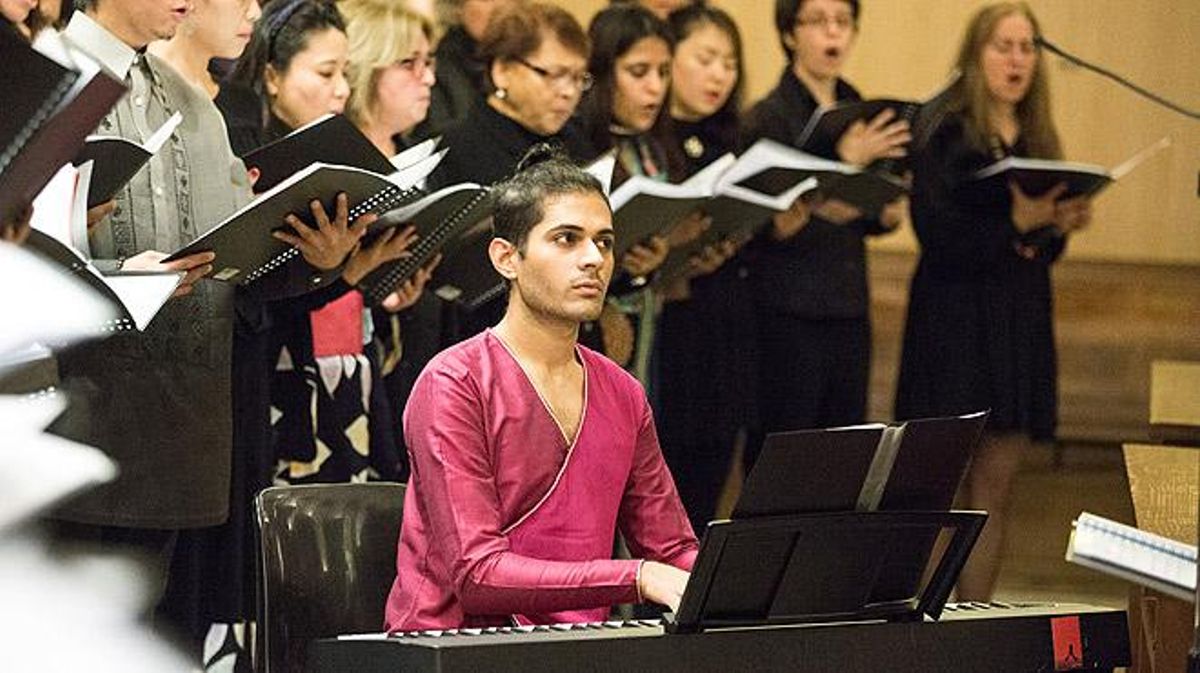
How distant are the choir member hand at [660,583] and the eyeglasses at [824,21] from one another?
11.6ft

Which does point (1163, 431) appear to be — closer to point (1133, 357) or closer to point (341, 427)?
point (341, 427)

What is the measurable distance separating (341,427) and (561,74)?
98 centimetres

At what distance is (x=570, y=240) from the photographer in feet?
10.8

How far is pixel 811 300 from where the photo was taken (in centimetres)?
601

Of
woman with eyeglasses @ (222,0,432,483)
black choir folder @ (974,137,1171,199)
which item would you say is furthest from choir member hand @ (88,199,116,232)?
black choir folder @ (974,137,1171,199)

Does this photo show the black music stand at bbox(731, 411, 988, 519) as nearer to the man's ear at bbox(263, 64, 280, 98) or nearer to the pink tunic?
the pink tunic

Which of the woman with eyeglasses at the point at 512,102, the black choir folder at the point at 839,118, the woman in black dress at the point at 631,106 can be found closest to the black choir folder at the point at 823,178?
the black choir folder at the point at 839,118

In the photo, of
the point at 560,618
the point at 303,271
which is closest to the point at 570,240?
the point at 560,618

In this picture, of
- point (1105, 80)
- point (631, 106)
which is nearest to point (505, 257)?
point (631, 106)

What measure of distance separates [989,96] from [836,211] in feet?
1.75

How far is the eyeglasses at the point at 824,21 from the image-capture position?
6.23 meters

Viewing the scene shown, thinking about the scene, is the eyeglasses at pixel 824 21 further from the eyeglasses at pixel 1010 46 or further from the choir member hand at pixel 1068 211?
the choir member hand at pixel 1068 211

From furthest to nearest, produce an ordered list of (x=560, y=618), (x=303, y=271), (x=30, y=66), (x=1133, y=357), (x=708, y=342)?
(x=1133, y=357)
(x=708, y=342)
(x=303, y=271)
(x=560, y=618)
(x=30, y=66)

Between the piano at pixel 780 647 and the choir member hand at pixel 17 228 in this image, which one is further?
the piano at pixel 780 647
